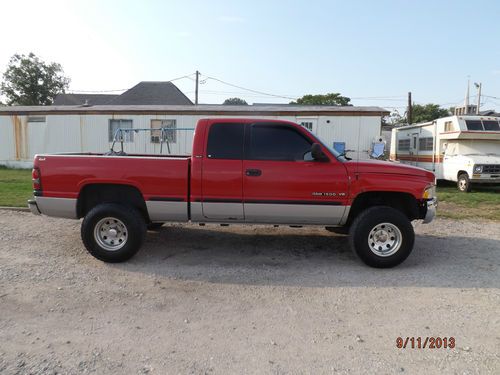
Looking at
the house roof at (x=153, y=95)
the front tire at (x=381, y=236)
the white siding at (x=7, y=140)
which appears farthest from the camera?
the house roof at (x=153, y=95)

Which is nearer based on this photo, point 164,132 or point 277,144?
point 277,144

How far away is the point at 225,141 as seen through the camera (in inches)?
200

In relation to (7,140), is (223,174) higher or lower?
lower

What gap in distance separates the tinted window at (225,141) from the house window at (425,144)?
11876mm

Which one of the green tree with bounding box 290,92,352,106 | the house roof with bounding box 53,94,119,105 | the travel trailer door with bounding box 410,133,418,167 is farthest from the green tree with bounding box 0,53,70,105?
the travel trailer door with bounding box 410,133,418,167

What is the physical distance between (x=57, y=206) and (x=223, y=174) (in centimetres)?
230

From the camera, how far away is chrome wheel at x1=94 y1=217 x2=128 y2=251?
16.6ft

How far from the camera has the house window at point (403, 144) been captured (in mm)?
16730

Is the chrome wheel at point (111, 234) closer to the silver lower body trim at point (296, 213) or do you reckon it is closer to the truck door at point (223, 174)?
the truck door at point (223, 174)

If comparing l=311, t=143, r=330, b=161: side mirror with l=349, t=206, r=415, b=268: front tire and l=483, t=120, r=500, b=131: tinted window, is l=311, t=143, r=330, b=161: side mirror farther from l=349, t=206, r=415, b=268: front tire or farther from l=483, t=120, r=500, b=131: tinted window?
l=483, t=120, r=500, b=131: tinted window

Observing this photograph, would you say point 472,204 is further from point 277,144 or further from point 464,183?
point 277,144

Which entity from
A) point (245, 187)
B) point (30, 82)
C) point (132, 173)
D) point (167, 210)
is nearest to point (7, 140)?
point (132, 173)

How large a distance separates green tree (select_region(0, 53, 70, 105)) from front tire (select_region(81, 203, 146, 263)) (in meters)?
53.3
